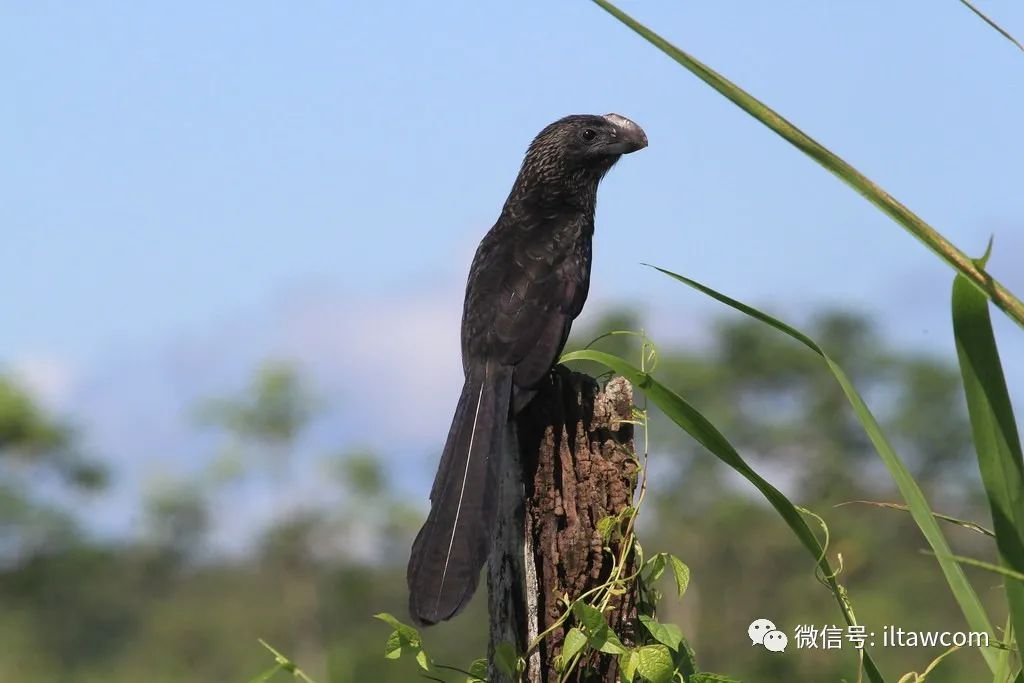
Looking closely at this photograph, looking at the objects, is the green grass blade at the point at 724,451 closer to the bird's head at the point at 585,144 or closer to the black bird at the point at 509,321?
the black bird at the point at 509,321

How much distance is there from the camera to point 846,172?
1974 mm

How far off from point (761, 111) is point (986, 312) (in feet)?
1.66

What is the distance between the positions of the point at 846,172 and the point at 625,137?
321cm

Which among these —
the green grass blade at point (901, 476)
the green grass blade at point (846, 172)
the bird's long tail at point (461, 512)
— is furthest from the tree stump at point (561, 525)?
the green grass blade at point (846, 172)

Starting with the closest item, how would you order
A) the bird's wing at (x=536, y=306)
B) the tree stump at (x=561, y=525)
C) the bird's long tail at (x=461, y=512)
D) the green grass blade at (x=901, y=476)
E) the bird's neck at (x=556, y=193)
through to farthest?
the green grass blade at (x=901, y=476)
the bird's long tail at (x=461, y=512)
the tree stump at (x=561, y=525)
the bird's wing at (x=536, y=306)
the bird's neck at (x=556, y=193)

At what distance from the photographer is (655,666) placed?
2600 millimetres

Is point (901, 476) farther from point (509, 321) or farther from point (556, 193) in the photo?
point (556, 193)

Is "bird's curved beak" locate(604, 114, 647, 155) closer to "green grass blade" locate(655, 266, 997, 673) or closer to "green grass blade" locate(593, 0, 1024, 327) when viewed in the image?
"green grass blade" locate(655, 266, 997, 673)

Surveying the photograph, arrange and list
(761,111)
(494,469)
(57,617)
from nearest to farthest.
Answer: (761,111) < (494,469) < (57,617)

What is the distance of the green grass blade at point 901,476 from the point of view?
211 cm

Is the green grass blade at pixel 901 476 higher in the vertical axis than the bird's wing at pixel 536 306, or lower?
lower

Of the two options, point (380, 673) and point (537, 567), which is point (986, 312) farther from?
point (380, 673)

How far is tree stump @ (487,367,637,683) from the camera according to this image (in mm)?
2752

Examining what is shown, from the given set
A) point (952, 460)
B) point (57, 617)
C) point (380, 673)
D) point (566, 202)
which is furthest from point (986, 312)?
point (952, 460)
